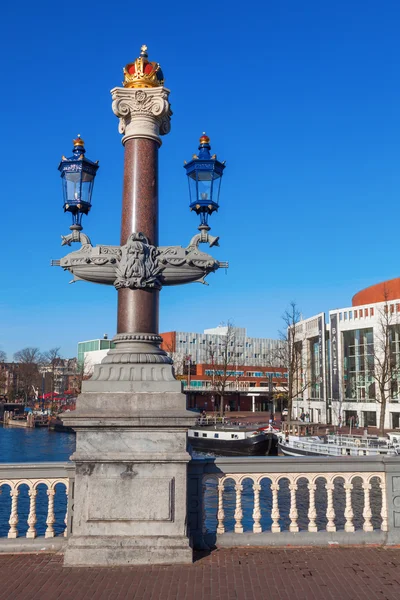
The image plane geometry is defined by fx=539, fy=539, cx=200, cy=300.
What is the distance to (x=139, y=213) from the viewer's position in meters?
8.45

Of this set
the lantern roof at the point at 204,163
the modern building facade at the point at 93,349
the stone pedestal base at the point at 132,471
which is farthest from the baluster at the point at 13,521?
the modern building facade at the point at 93,349

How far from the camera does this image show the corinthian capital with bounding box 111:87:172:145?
8.61 metres

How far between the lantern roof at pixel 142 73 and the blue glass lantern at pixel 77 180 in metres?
1.31

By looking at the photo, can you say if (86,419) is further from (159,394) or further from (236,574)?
(236,574)

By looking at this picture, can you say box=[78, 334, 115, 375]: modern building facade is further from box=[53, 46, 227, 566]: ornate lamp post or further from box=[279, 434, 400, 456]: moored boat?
box=[53, 46, 227, 566]: ornate lamp post

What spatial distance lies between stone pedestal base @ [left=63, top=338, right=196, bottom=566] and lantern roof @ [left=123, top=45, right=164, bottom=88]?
194 inches

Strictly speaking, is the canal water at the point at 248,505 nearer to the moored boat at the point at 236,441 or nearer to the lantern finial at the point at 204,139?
the lantern finial at the point at 204,139

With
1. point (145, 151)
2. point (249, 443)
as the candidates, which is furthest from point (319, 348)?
point (145, 151)

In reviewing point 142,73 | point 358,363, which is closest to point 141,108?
point 142,73

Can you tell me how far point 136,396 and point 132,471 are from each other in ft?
3.18

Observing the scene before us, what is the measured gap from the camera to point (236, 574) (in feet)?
20.8

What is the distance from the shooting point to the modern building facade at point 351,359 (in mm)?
51888

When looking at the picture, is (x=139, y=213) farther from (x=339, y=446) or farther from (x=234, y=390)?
(x=234, y=390)

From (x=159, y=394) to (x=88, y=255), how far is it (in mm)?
2365
